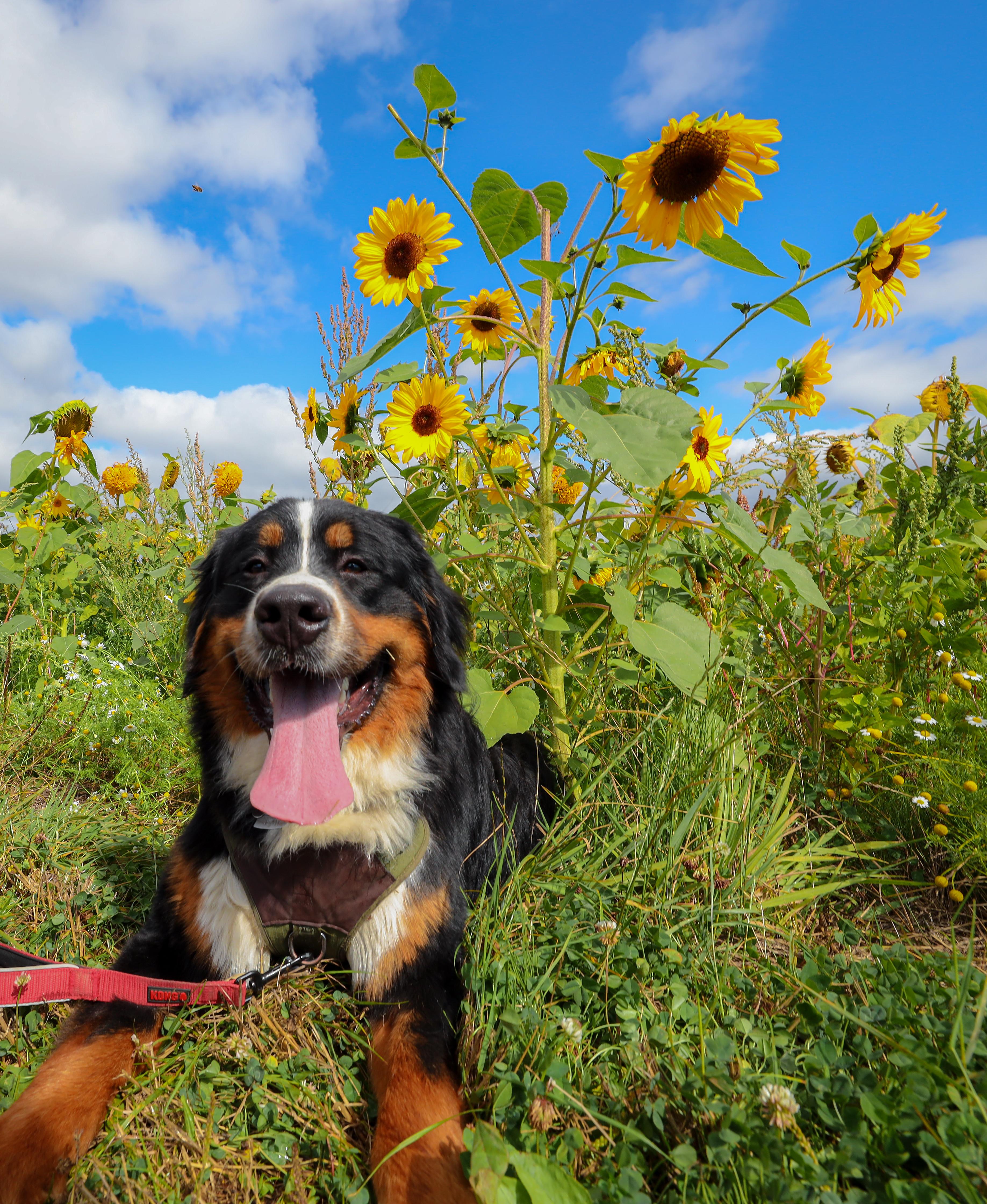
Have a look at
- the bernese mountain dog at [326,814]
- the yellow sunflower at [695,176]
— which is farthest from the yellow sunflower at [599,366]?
the bernese mountain dog at [326,814]

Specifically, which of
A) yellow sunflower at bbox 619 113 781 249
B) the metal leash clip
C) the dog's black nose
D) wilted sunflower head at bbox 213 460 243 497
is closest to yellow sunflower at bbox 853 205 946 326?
yellow sunflower at bbox 619 113 781 249

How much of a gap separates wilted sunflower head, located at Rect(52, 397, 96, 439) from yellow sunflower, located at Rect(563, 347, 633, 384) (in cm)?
399

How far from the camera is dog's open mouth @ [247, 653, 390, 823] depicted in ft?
6.12

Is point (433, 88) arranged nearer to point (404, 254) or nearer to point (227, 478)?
point (404, 254)

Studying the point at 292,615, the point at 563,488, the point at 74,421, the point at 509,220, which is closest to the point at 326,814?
the point at 292,615

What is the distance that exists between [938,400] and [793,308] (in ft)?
6.28

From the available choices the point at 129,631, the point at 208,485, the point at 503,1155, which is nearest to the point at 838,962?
the point at 503,1155

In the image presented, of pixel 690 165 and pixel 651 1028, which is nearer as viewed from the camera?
pixel 651 1028

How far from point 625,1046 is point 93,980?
1.38 metres

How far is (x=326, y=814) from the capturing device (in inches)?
74.4

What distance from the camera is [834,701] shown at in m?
2.67

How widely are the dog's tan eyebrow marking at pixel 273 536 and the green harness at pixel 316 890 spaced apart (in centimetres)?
92

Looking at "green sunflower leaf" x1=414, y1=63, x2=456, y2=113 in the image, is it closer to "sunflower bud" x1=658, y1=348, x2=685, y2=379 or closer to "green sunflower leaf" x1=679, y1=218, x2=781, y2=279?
"green sunflower leaf" x1=679, y1=218, x2=781, y2=279

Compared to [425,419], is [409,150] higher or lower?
higher
